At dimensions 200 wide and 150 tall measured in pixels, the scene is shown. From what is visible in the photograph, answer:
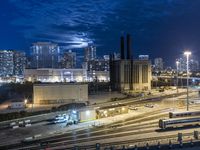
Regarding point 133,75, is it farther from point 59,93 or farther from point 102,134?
point 102,134

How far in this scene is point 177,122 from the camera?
152 feet

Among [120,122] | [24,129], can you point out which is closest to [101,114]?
[120,122]

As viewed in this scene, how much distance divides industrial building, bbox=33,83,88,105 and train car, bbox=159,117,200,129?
1675 inches

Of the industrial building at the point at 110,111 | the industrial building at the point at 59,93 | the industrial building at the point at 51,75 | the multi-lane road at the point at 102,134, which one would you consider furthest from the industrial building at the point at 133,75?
the multi-lane road at the point at 102,134

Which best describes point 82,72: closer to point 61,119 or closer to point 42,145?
point 61,119

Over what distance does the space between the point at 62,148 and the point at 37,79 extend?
12897 cm

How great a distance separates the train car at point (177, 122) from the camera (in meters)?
46.1

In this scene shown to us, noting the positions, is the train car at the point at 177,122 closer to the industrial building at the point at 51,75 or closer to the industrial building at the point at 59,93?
the industrial building at the point at 59,93

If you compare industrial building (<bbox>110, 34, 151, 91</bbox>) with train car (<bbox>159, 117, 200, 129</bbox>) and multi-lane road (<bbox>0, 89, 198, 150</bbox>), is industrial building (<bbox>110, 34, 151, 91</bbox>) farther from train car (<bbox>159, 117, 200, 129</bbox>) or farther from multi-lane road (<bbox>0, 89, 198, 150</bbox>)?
train car (<bbox>159, 117, 200, 129</bbox>)

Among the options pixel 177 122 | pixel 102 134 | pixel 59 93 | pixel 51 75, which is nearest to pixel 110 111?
pixel 102 134

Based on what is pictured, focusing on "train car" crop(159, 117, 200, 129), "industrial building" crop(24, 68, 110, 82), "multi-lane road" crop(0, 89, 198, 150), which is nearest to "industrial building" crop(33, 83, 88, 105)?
"multi-lane road" crop(0, 89, 198, 150)

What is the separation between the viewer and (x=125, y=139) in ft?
134

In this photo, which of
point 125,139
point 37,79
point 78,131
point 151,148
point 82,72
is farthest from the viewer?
point 82,72

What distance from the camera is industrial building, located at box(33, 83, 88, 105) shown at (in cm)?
8388
